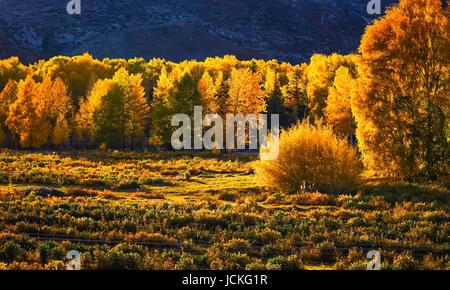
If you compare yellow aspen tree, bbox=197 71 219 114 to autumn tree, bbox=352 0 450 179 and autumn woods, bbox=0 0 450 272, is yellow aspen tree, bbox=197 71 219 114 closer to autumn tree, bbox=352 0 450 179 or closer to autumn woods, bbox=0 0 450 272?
autumn woods, bbox=0 0 450 272

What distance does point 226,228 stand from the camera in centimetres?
1622

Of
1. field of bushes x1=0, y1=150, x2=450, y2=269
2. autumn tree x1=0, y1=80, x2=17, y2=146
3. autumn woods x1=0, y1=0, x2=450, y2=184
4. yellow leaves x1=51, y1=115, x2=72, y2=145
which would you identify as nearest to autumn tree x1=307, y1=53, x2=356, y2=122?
autumn woods x1=0, y1=0, x2=450, y2=184

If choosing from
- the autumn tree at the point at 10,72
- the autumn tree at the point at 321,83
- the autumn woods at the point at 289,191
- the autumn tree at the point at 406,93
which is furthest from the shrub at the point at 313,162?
the autumn tree at the point at 10,72

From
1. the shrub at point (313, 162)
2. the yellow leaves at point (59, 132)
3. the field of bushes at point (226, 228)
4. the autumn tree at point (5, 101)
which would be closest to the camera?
the field of bushes at point (226, 228)

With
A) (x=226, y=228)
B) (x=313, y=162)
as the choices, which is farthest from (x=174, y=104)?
(x=226, y=228)

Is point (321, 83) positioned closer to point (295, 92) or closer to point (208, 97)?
point (295, 92)

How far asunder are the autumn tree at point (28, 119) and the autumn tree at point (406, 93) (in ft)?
142

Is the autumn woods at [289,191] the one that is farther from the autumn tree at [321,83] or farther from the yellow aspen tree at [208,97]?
the autumn tree at [321,83]

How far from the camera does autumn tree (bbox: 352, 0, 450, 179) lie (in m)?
24.9

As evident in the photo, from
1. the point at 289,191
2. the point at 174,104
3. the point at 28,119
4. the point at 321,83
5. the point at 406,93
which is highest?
the point at 321,83

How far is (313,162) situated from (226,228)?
9.72 meters

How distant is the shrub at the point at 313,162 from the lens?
24.1m

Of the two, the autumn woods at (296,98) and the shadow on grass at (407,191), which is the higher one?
the autumn woods at (296,98)
